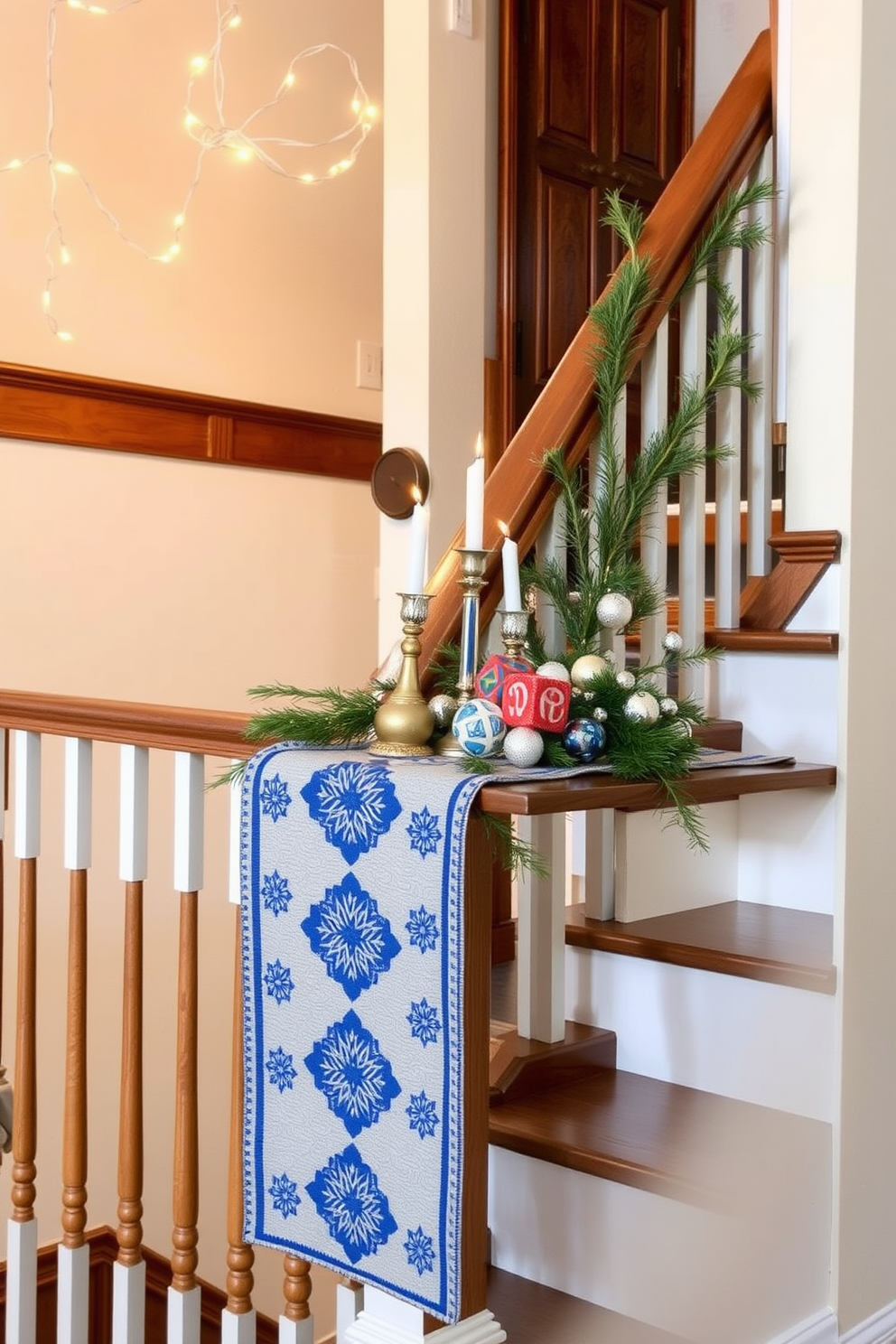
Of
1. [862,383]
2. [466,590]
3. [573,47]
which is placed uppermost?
[573,47]

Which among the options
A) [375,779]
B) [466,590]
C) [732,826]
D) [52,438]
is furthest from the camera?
[52,438]

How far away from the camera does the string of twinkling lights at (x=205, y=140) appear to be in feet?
10.6

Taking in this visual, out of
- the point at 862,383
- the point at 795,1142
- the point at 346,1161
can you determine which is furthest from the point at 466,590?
the point at 795,1142

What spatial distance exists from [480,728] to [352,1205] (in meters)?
0.49

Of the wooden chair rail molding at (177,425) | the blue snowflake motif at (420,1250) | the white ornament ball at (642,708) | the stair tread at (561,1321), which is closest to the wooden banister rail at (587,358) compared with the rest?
the white ornament ball at (642,708)

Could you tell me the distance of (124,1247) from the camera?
1692 mm

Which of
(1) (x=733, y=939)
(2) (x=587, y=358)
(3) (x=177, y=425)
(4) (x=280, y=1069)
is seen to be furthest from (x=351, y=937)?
(3) (x=177, y=425)

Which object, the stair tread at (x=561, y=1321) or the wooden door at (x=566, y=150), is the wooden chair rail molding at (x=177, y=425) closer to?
the wooden door at (x=566, y=150)

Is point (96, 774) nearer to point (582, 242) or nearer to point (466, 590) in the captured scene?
point (582, 242)

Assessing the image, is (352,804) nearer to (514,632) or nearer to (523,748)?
(523,748)

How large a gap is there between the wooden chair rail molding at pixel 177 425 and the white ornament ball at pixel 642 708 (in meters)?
2.21

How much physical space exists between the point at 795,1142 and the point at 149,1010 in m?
2.13

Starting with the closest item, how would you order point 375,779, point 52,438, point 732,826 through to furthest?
point 375,779 → point 732,826 → point 52,438

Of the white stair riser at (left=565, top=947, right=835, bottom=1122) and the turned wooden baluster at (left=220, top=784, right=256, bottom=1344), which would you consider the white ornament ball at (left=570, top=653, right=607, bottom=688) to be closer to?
the turned wooden baluster at (left=220, top=784, right=256, bottom=1344)
